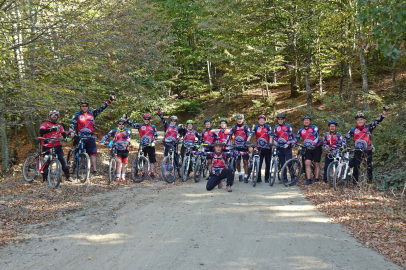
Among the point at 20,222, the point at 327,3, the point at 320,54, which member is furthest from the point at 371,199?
the point at 320,54

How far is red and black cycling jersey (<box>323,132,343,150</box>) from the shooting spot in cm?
924

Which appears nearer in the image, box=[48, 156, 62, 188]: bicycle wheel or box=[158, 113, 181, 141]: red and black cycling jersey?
box=[48, 156, 62, 188]: bicycle wheel

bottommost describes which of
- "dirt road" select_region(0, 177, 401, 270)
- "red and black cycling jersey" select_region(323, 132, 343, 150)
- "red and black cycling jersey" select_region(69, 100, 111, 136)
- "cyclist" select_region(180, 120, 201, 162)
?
"dirt road" select_region(0, 177, 401, 270)

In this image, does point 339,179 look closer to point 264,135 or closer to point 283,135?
point 283,135

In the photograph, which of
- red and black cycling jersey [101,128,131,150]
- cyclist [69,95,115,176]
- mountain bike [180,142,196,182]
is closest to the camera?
cyclist [69,95,115,176]

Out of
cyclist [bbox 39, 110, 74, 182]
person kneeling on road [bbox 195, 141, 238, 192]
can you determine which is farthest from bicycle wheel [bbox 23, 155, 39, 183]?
person kneeling on road [bbox 195, 141, 238, 192]

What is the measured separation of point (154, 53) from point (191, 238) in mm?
8146

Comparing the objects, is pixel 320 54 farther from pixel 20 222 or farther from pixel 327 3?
pixel 20 222

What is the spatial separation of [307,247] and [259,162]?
4956 millimetres

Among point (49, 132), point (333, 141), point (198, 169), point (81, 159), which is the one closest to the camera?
point (49, 132)

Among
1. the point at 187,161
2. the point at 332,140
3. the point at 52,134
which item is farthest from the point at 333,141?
the point at 52,134

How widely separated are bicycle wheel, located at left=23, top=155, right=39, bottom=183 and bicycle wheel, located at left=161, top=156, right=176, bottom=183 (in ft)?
12.1

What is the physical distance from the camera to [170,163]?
10070 millimetres

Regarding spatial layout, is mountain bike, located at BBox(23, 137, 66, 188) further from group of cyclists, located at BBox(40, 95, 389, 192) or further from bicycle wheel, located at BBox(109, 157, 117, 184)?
bicycle wheel, located at BBox(109, 157, 117, 184)
